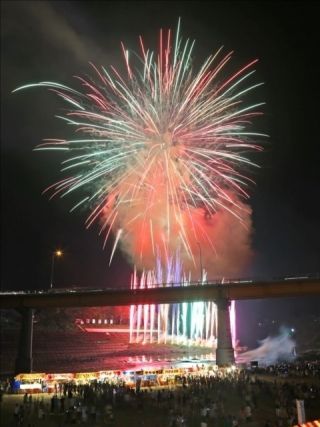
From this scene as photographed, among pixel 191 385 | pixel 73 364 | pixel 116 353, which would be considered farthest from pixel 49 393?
pixel 116 353

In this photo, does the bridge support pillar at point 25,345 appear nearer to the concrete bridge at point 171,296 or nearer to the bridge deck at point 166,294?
the concrete bridge at point 171,296

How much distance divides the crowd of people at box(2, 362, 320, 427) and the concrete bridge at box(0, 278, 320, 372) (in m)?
25.7

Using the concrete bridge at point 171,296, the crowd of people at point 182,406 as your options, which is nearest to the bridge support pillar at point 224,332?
the concrete bridge at point 171,296

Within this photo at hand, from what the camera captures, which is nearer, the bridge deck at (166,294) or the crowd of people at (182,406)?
the crowd of people at (182,406)

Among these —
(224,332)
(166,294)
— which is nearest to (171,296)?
(166,294)

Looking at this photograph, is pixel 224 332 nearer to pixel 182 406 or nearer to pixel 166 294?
pixel 166 294

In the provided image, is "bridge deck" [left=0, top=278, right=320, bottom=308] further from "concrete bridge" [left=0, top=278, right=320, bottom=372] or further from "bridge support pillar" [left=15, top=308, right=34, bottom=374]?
"bridge support pillar" [left=15, top=308, right=34, bottom=374]

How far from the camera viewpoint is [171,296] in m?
76.4

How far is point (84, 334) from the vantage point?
151 metres

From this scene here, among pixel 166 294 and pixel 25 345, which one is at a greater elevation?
pixel 166 294

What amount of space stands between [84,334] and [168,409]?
122803 millimetres

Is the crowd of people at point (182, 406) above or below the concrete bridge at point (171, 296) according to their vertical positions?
below

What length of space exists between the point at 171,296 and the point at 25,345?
2631 cm

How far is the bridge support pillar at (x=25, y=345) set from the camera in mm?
77812
